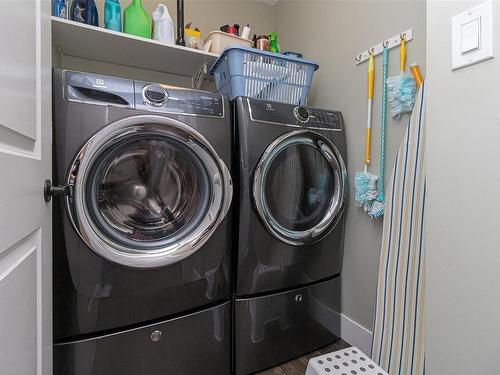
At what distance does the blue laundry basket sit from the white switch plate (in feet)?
2.89

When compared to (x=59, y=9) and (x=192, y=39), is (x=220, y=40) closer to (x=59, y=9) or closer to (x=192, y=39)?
(x=192, y=39)

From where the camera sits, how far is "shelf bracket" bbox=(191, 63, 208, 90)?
180 centimetres

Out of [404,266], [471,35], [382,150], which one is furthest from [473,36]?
[404,266]

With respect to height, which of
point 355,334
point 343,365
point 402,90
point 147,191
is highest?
point 402,90

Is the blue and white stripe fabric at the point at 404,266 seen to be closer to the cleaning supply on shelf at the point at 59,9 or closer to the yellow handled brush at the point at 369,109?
the yellow handled brush at the point at 369,109

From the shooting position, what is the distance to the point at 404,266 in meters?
1.13

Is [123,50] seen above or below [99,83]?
above

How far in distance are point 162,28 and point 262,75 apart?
0.66m

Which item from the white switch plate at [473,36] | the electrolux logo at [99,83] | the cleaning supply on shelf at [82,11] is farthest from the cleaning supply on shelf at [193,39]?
the white switch plate at [473,36]

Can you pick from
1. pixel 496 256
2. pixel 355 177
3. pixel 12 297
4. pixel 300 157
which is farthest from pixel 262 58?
pixel 12 297

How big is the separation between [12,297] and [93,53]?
1622 millimetres

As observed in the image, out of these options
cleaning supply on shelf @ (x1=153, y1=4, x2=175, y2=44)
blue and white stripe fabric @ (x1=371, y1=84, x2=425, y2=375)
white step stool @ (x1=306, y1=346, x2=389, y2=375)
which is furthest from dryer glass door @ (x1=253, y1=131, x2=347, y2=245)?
cleaning supply on shelf @ (x1=153, y1=4, x2=175, y2=44)

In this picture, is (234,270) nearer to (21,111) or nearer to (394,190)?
(394,190)

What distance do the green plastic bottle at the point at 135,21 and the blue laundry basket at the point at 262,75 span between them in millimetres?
446
